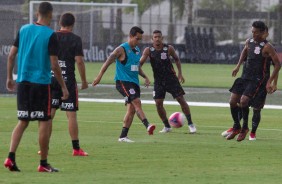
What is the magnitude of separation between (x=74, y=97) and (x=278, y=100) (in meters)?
15.5

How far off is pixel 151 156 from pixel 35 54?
9.36 feet

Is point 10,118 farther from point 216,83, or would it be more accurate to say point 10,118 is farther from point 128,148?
point 216,83

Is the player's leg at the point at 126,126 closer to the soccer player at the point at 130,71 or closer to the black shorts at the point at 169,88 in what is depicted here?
the soccer player at the point at 130,71

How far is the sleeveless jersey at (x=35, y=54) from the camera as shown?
12859mm

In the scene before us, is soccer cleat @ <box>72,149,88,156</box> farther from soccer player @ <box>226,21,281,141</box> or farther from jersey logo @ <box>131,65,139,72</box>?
soccer player @ <box>226,21,281,141</box>

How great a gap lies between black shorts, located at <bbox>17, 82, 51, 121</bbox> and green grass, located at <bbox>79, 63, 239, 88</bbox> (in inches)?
974

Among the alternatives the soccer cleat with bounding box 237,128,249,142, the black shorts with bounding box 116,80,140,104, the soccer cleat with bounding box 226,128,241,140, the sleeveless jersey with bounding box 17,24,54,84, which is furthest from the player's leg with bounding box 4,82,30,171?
the soccer cleat with bounding box 226,128,241,140

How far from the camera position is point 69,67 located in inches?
601

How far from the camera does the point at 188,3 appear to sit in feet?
229

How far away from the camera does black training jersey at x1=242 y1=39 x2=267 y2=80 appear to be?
18.0 meters

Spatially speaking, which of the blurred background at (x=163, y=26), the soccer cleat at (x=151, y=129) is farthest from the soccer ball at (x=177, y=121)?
the blurred background at (x=163, y=26)

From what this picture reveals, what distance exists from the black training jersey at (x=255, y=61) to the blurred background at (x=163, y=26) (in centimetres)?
3202

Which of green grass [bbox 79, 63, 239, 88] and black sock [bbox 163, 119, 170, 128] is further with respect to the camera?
green grass [bbox 79, 63, 239, 88]

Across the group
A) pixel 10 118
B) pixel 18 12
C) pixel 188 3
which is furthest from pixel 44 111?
pixel 188 3
